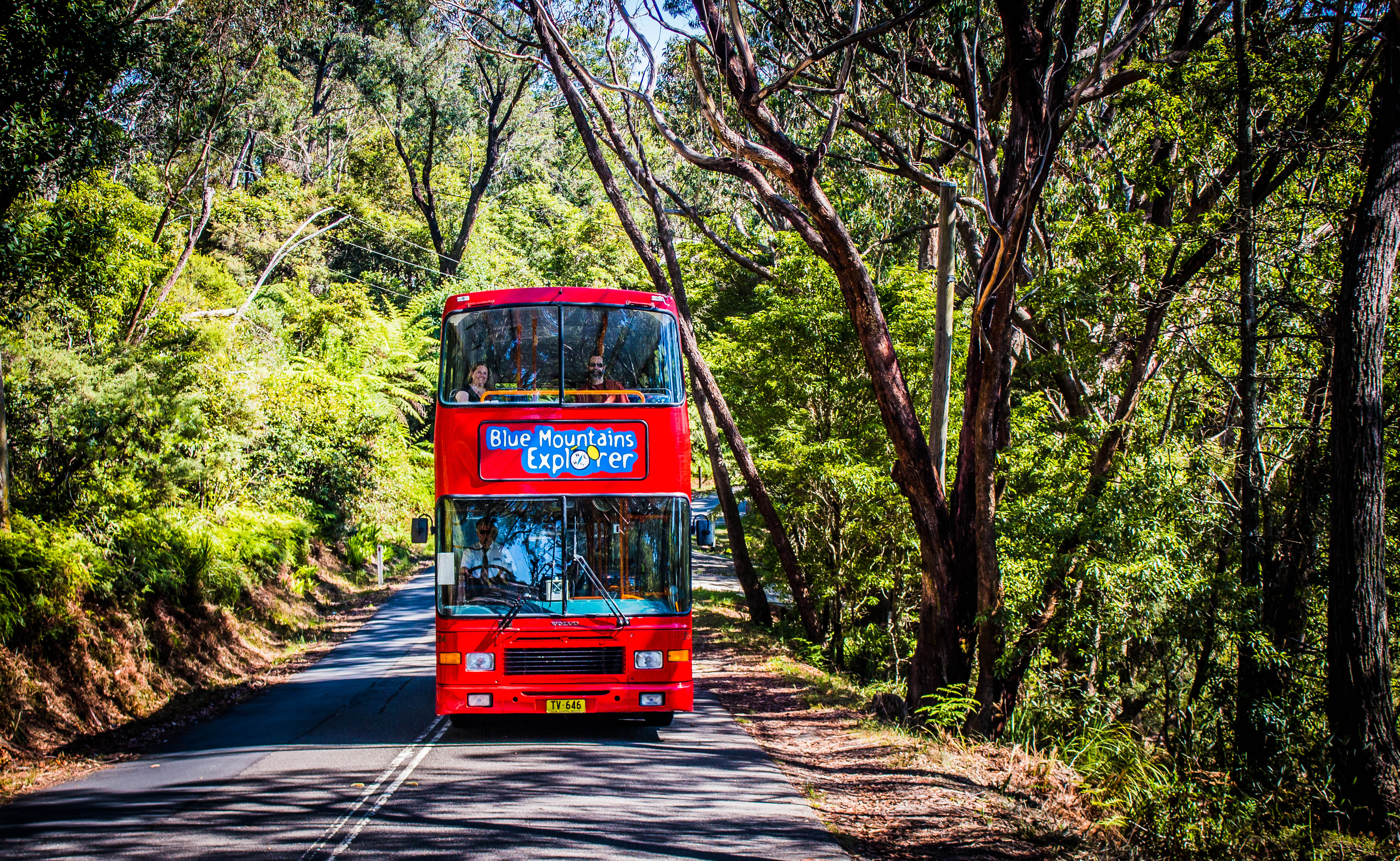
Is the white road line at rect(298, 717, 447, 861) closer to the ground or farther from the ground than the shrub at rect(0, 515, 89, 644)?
closer to the ground

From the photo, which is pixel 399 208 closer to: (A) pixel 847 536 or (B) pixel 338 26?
(B) pixel 338 26

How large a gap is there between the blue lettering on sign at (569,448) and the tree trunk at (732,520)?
901 cm

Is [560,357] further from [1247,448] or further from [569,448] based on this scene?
[1247,448]

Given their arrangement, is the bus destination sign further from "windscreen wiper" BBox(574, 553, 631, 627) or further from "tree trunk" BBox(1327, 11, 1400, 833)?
"tree trunk" BBox(1327, 11, 1400, 833)

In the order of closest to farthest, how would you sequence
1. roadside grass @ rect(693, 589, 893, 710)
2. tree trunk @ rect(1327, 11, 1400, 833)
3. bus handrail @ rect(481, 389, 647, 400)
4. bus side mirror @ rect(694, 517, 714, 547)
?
1. tree trunk @ rect(1327, 11, 1400, 833)
2. bus handrail @ rect(481, 389, 647, 400)
3. bus side mirror @ rect(694, 517, 714, 547)
4. roadside grass @ rect(693, 589, 893, 710)

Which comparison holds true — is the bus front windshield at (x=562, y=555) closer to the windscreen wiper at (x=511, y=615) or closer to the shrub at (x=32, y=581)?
the windscreen wiper at (x=511, y=615)

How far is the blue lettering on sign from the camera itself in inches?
357

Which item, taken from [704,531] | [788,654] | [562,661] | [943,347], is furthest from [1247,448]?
[562,661]

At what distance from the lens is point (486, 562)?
9039 millimetres

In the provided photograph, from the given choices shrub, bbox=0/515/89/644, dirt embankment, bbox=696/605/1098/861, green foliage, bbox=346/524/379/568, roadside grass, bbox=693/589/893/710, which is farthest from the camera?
green foliage, bbox=346/524/379/568

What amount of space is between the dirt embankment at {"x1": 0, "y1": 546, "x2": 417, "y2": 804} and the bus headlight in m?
3.40

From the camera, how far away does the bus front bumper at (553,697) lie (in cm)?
903

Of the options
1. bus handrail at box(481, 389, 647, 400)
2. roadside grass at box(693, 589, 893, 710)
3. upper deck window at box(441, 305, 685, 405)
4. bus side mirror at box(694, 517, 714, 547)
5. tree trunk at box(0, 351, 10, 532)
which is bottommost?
roadside grass at box(693, 589, 893, 710)

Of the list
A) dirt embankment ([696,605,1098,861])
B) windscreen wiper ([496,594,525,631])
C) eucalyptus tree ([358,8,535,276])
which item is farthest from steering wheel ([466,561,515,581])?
eucalyptus tree ([358,8,535,276])
